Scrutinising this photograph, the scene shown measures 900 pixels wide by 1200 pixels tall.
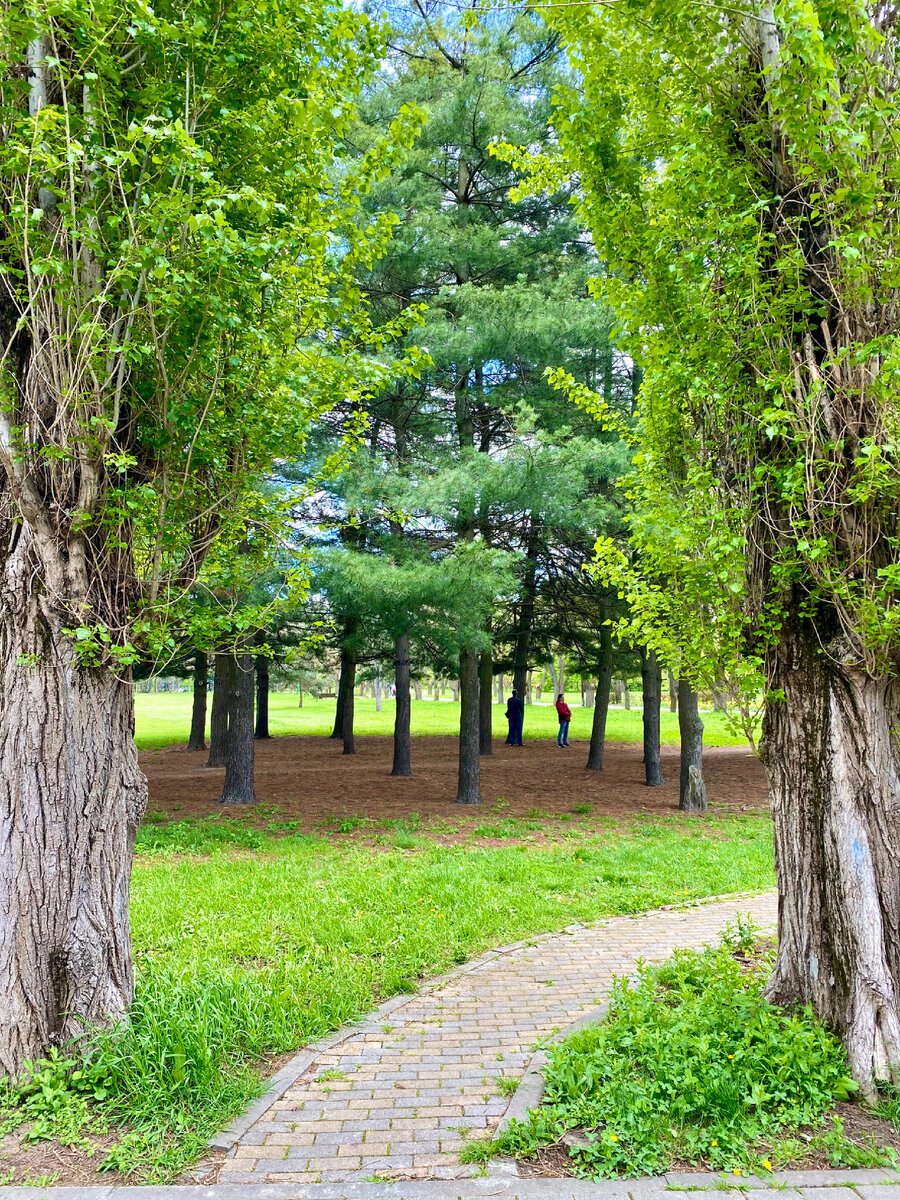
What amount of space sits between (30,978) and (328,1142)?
5.16 feet

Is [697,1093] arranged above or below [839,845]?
below

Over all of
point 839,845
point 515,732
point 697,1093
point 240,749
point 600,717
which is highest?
point 839,845

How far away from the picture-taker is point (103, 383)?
11.9ft

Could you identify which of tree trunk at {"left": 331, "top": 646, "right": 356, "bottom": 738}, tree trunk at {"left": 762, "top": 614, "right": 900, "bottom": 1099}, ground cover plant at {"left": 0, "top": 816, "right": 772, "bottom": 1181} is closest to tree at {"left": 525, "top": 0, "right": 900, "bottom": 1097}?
tree trunk at {"left": 762, "top": 614, "right": 900, "bottom": 1099}

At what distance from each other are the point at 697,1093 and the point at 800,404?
3.17 meters

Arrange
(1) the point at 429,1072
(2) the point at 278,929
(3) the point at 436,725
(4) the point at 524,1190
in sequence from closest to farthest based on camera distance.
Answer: (4) the point at 524,1190
(1) the point at 429,1072
(2) the point at 278,929
(3) the point at 436,725

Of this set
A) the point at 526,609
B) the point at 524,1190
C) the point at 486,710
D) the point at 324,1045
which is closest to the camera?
the point at 524,1190

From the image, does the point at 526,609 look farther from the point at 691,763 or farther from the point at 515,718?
the point at 515,718

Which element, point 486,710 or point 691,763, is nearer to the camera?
point 691,763

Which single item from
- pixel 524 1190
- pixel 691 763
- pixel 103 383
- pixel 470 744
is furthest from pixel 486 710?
pixel 524 1190

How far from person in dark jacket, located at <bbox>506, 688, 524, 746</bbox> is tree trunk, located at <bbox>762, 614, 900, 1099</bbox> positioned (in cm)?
1941

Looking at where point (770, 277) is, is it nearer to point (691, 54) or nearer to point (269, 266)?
point (691, 54)

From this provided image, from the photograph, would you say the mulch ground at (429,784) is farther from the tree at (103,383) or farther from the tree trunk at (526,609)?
the tree at (103,383)

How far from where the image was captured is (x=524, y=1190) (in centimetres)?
283
